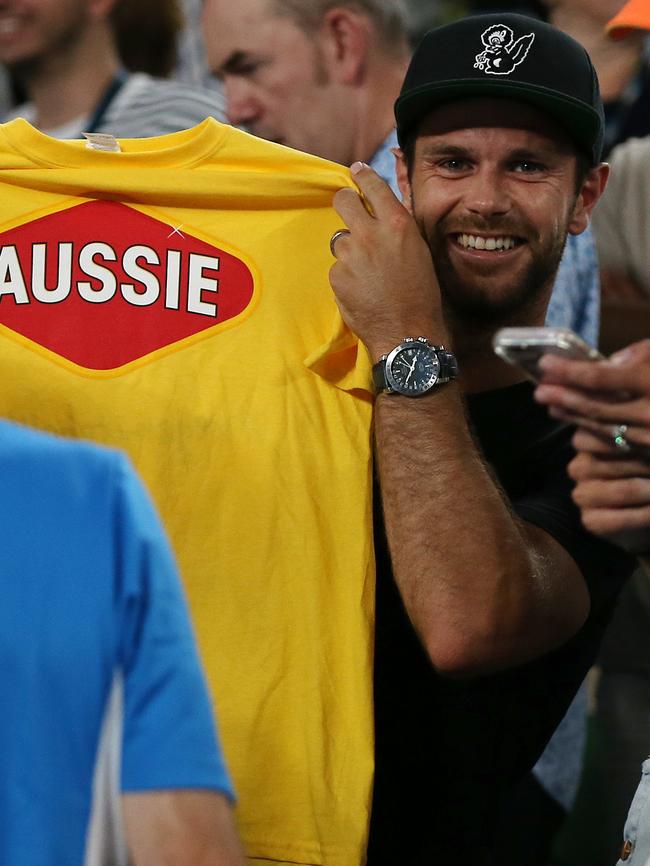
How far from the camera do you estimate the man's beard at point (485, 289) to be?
2.40 m

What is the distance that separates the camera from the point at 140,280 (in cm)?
223

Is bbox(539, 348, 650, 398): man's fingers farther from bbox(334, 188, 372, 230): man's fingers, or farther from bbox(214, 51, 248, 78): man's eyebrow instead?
bbox(214, 51, 248, 78): man's eyebrow

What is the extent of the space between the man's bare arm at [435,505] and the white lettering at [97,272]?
33cm

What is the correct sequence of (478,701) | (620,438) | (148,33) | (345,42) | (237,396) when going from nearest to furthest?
(620,438) < (237,396) < (478,701) < (345,42) < (148,33)

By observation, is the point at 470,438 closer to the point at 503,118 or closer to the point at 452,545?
the point at 452,545

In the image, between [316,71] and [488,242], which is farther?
[316,71]

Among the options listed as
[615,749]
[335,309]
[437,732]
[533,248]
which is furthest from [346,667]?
[615,749]

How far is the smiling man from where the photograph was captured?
2180 millimetres

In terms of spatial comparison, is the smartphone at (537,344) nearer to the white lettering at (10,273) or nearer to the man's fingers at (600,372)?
the man's fingers at (600,372)

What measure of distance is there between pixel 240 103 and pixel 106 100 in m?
0.33

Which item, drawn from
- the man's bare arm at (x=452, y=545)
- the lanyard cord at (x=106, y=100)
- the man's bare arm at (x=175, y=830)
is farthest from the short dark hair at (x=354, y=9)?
the man's bare arm at (x=175, y=830)

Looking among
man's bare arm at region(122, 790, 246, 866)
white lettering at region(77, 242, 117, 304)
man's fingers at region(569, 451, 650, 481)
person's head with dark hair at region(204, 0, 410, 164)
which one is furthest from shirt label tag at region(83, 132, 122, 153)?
person's head with dark hair at region(204, 0, 410, 164)

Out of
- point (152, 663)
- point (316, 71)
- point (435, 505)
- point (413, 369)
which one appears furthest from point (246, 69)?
point (152, 663)

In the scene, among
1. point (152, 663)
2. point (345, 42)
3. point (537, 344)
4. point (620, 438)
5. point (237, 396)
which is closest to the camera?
point (152, 663)
